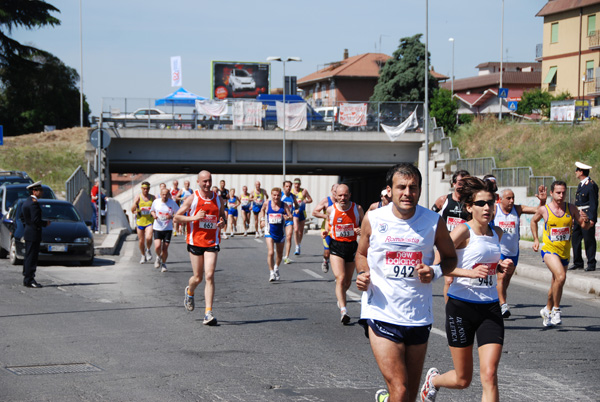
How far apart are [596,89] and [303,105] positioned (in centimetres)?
3257

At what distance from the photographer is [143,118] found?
40125mm

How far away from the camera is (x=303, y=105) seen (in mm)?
40812

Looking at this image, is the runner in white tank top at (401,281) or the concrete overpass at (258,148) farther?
the concrete overpass at (258,148)

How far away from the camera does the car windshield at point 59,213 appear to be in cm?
2019

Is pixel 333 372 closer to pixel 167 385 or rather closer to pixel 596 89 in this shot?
pixel 167 385

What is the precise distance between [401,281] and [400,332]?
0.33 m

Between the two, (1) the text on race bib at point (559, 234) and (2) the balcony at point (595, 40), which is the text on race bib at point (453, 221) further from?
(2) the balcony at point (595, 40)

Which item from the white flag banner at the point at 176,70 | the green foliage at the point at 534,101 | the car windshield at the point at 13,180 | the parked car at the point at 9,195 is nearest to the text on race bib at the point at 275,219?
the parked car at the point at 9,195

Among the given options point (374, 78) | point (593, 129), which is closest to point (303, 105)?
point (593, 129)

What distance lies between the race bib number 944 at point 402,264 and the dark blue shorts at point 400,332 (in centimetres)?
33

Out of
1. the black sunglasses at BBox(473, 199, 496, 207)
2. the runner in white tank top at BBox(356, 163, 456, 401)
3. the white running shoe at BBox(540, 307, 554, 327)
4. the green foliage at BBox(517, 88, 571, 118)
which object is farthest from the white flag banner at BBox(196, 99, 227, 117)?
the green foliage at BBox(517, 88, 571, 118)

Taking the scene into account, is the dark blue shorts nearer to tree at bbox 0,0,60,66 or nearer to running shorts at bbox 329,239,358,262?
running shorts at bbox 329,239,358,262

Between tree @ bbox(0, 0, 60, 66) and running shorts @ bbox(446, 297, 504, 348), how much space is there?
39.4 metres

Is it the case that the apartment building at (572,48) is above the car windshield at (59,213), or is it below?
above
